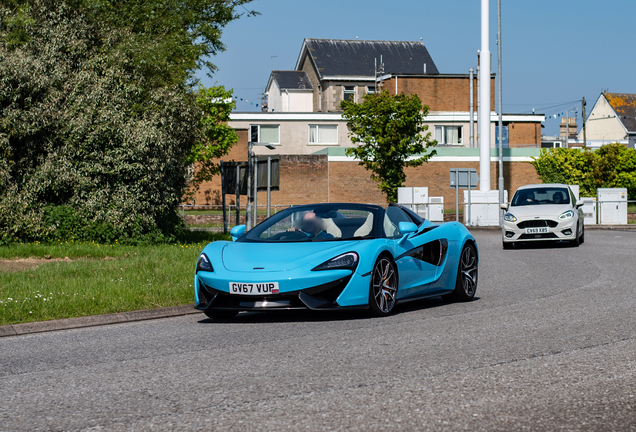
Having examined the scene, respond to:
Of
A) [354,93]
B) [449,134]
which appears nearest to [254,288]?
[449,134]

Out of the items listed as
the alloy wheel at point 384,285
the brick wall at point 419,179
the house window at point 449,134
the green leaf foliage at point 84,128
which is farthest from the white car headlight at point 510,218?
the house window at point 449,134

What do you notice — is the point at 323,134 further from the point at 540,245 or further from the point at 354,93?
the point at 540,245

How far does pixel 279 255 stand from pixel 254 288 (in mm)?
523

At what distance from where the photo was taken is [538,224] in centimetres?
2097

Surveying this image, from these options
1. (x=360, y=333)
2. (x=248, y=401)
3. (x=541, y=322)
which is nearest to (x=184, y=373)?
(x=248, y=401)

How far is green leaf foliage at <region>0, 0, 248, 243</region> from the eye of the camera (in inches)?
749

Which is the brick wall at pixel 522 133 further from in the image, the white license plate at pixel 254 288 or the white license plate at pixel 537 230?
the white license plate at pixel 254 288

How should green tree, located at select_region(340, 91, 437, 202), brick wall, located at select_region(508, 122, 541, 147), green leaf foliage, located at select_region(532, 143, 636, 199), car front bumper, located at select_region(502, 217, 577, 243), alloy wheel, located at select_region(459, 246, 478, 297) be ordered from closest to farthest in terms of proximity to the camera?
alloy wheel, located at select_region(459, 246, 478, 297)
car front bumper, located at select_region(502, 217, 577, 243)
green tree, located at select_region(340, 91, 437, 202)
green leaf foliage, located at select_region(532, 143, 636, 199)
brick wall, located at select_region(508, 122, 541, 147)

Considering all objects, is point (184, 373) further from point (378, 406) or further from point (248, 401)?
point (378, 406)

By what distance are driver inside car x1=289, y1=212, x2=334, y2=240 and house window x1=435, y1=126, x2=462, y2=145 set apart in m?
58.6

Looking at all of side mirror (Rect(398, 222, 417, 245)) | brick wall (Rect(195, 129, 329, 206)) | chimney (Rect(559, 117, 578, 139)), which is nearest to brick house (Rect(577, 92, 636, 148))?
chimney (Rect(559, 117, 578, 139))

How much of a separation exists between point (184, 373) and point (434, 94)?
64.7 meters

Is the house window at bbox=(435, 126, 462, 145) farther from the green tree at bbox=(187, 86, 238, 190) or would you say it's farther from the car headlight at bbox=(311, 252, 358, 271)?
the car headlight at bbox=(311, 252, 358, 271)

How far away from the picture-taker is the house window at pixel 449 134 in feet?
220
